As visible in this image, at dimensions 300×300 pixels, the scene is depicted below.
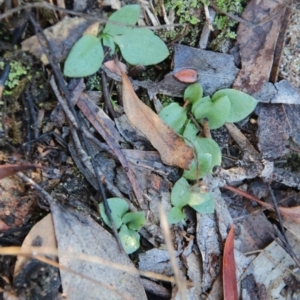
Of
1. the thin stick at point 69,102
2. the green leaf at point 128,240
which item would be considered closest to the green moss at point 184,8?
the thin stick at point 69,102

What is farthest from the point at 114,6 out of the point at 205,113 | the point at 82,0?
the point at 205,113

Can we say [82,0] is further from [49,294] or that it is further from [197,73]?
[49,294]

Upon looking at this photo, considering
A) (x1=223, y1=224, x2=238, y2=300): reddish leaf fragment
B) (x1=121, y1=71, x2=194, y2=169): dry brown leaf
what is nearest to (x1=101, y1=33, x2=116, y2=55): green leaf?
(x1=121, y1=71, x2=194, y2=169): dry brown leaf

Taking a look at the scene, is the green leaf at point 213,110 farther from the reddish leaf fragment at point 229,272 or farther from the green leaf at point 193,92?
the reddish leaf fragment at point 229,272

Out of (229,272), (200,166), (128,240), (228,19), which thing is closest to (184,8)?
(228,19)

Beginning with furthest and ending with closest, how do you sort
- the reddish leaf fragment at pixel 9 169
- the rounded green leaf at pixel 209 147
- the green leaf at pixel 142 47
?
the rounded green leaf at pixel 209 147 < the green leaf at pixel 142 47 < the reddish leaf fragment at pixel 9 169

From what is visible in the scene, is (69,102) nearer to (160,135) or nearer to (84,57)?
(84,57)
